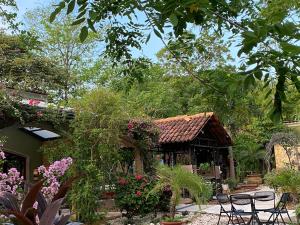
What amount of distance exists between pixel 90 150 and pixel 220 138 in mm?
8341

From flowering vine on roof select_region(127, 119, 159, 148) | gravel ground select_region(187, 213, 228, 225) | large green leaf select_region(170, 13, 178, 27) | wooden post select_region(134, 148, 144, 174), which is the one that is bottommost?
gravel ground select_region(187, 213, 228, 225)

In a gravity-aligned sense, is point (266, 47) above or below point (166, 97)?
below

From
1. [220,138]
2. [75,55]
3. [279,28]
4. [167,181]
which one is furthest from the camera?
[75,55]

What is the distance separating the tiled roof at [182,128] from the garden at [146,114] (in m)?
0.05

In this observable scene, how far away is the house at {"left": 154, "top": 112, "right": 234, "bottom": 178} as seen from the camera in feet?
47.8

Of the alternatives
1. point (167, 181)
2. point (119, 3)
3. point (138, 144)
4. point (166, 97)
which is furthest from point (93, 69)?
point (119, 3)

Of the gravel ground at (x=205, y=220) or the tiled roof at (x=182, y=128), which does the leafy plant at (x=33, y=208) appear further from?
the tiled roof at (x=182, y=128)

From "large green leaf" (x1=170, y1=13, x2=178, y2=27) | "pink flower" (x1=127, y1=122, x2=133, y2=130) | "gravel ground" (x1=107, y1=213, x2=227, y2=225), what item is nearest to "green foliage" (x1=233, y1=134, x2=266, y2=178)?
"gravel ground" (x1=107, y1=213, x2=227, y2=225)

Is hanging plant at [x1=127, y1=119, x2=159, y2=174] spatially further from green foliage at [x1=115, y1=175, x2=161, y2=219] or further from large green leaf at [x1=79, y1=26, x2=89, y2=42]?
large green leaf at [x1=79, y1=26, x2=89, y2=42]

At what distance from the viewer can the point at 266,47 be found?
1674mm

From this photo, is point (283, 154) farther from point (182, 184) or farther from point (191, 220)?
point (182, 184)

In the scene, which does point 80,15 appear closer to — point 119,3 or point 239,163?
point 119,3

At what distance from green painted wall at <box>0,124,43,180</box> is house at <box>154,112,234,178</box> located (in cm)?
396

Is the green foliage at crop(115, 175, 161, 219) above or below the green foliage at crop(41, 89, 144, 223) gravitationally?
below
